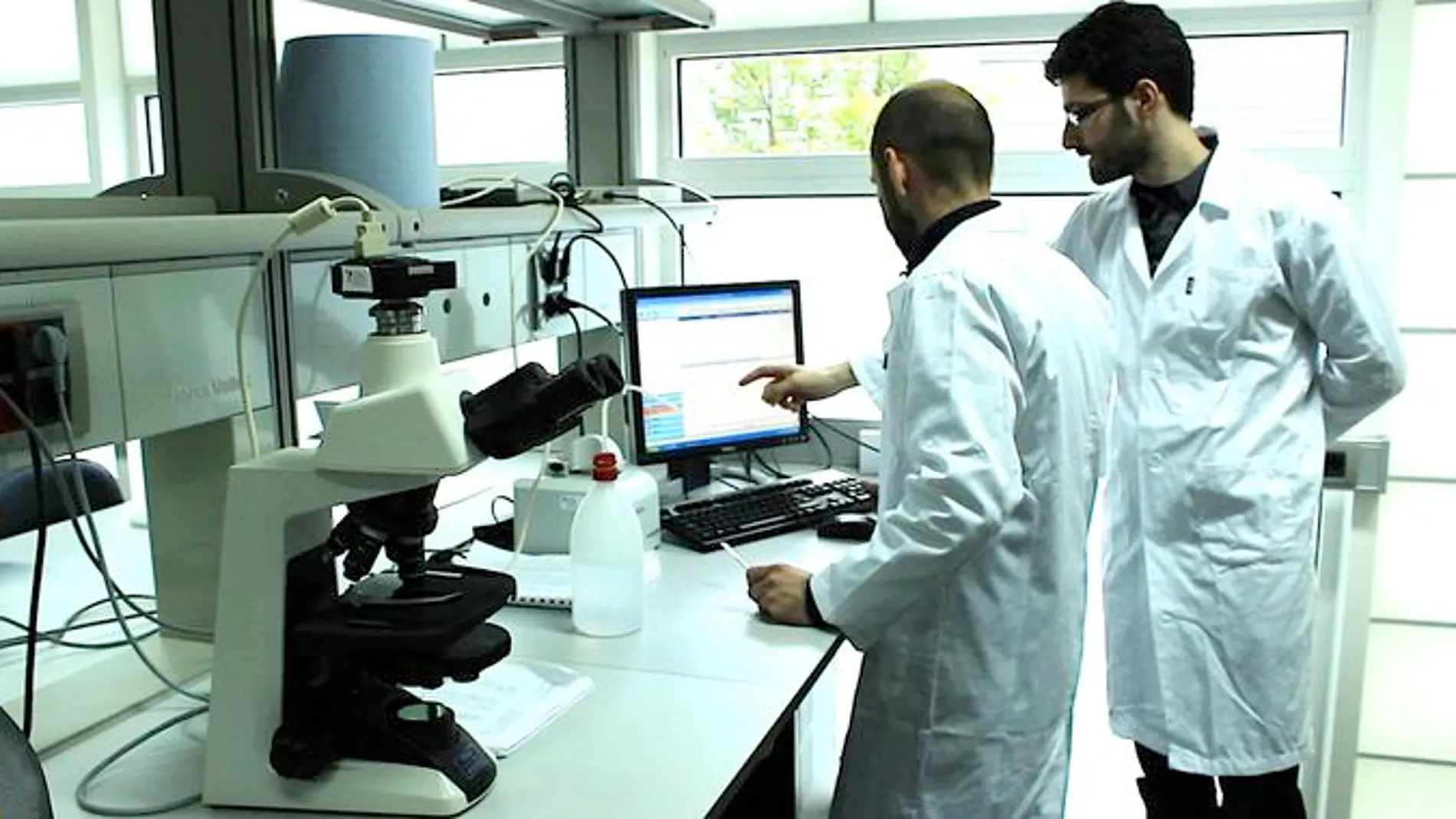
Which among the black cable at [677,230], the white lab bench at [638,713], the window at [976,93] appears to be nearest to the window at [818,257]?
the black cable at [677,230]

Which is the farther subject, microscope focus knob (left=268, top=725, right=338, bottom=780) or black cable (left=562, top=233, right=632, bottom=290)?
black cable (left=562, top=233, right=632, bottom=290)

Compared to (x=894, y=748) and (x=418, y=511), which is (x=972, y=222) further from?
(x=418, y=511)

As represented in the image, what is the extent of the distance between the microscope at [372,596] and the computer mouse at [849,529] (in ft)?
3.11

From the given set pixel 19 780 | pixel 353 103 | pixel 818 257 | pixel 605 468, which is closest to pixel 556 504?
pixel 605 468

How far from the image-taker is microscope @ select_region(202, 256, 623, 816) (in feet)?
3.42

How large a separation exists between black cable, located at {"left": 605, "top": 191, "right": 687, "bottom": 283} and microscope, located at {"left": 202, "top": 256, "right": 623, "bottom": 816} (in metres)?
1.29

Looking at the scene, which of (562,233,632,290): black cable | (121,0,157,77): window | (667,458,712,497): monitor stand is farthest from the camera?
(121,0,157,77): window

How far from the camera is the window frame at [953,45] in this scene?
8.44 feet

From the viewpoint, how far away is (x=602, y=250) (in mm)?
2361

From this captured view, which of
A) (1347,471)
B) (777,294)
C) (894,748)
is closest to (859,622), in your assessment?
(894,748)

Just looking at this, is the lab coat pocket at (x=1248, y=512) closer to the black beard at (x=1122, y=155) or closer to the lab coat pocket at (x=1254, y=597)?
the lab coat pocket at (x=1254, y=597)

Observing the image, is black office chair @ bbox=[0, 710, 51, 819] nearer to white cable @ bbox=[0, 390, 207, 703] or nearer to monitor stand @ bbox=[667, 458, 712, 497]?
white cable @ bbox=[0, 390, 207, 703]

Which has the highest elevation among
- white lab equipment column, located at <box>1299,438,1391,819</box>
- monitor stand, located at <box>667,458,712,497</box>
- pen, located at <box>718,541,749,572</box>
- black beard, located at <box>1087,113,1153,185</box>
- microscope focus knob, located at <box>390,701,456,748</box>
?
black beard, located at <box>1087,113,1153,185</box>

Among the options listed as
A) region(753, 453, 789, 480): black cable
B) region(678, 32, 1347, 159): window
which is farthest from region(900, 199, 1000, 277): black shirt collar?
region(678, 32, 1347, 159): window
